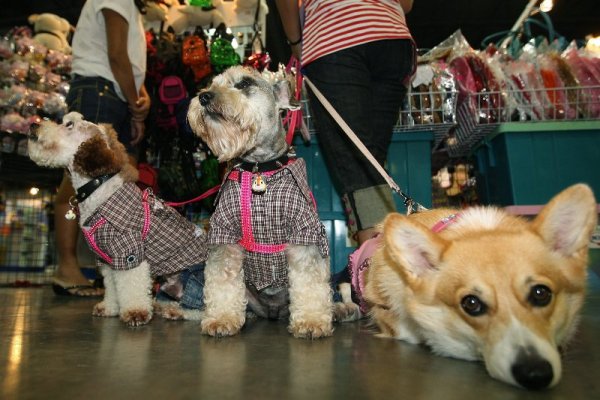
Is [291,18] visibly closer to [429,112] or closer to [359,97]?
[359,97]

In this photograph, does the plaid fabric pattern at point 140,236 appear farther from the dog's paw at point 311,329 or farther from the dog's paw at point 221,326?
the dog's paw at point 311,329

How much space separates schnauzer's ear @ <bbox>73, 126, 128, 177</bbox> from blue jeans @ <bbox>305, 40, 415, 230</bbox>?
3.90 feet

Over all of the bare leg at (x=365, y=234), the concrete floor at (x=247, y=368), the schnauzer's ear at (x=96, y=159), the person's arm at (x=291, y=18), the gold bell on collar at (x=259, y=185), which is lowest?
the concrete floor at (x=247, y=368)

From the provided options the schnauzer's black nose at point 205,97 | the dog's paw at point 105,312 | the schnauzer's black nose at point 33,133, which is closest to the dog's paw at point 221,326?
the dog's paw at point 105,312

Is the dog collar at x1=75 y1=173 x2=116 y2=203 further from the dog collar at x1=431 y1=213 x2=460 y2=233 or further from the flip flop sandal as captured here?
the dog collar at x1=431 y1=213 x2=460 y2=233

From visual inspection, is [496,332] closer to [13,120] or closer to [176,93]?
[176,93]

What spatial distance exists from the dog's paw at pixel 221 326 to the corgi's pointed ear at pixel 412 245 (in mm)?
807

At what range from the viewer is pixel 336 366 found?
138 centimetres

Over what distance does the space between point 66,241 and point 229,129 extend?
7.09 feet

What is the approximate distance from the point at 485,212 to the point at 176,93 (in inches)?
130

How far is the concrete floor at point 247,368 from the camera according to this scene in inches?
44.5

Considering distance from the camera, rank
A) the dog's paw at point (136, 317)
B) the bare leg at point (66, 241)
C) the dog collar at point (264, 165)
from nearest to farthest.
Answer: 1. the dog collar at point (264, 165)
2. the dog's paw at point (136, 317)
3. the bare leg at point (66, 241)

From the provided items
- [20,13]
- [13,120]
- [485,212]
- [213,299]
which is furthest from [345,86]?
[20,13]

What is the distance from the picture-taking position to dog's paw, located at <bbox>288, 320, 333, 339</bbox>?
183cm
